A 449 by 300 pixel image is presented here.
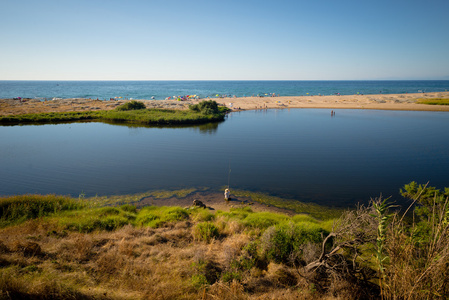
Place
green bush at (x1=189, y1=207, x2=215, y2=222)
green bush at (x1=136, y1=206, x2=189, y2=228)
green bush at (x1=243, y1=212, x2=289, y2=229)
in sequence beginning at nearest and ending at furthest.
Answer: green bush at (x1=243, y1=212, x2=289, y2=229) → green bush at (x1=136, y1=206, x2=189, y2=228) → green bush at (x1=189, y1=207, x2=215, y2=222)

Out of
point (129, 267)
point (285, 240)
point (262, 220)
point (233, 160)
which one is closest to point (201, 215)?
point (262, 220)

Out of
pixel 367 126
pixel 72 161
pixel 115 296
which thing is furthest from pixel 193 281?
pixel 367 126

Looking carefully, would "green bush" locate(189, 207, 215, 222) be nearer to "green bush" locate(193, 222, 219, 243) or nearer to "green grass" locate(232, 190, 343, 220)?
"green bush" locate(193, 222, 219, 243)

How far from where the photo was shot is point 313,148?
89.4ft

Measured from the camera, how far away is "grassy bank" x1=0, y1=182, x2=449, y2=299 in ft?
14.6

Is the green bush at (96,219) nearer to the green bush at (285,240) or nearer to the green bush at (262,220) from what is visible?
the green bush at (262,220)

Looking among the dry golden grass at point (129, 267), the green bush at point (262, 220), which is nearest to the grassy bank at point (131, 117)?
the green bush at point (262, 220)

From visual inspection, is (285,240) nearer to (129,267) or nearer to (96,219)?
(129,267)

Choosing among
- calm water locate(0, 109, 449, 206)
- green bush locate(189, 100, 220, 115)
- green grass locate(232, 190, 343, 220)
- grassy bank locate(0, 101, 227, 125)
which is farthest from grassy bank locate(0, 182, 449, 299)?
green bush locate(189, 100, 220, 115)

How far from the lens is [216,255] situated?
371 inches

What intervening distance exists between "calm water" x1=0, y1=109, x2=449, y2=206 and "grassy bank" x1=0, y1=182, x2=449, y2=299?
18.0ft

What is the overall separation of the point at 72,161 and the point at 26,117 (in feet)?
99.1

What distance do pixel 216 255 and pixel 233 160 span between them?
580 inches

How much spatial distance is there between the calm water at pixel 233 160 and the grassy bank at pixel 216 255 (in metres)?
5.47
